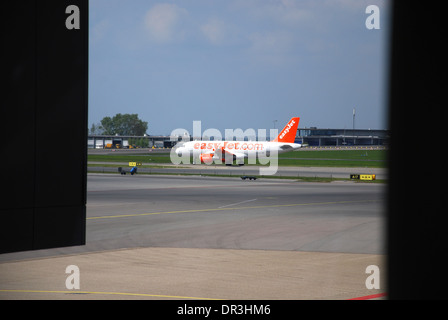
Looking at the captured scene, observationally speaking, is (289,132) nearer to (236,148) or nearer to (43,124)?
(236,148)

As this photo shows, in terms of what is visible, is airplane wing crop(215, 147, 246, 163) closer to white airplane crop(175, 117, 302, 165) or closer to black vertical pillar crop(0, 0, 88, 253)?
white airplane crop(175, 117, 302, 165)

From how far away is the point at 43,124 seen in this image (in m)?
12.9

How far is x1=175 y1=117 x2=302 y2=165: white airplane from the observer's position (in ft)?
367

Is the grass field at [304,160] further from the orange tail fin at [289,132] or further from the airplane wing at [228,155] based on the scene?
the airplane wing at [228,155]

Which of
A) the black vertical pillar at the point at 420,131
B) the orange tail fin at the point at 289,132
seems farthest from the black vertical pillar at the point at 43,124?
the orange tail fin at the point at 289,132

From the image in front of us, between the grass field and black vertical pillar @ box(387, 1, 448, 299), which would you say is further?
the grass field

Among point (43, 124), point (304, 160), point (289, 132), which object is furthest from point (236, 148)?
point (43, 124)

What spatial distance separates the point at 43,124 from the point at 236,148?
330ft

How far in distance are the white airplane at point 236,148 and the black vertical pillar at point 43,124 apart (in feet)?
317

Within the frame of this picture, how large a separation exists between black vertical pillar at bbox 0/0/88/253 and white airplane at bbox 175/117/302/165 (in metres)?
96.7

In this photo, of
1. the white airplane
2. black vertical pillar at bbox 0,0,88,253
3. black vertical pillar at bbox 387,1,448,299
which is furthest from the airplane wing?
black vertical pillar at bbox 387,1,448,299

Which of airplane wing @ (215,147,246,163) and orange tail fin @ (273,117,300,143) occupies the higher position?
orange tail fin @ (273,117,300,143)

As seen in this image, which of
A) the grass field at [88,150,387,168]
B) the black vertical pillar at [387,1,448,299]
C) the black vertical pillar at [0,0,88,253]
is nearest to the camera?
the black vertical pillar at [387,1,448,299]
